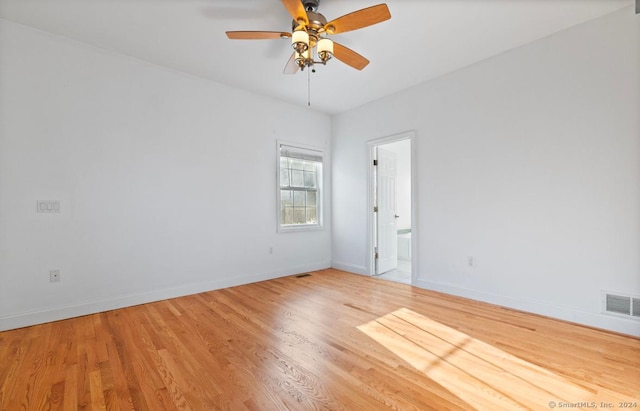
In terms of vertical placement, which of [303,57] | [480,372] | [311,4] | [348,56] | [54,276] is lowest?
[480,372]

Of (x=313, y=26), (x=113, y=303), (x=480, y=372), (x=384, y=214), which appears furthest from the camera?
(x=384, y=214)

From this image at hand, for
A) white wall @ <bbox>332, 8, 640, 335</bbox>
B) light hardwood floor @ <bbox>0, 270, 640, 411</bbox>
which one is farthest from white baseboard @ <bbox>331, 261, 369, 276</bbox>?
light hardwood floor @ <bbox>0, 270, 640, 411</bbox>

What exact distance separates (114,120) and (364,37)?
9.40 ft

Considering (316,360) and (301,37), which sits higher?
(301,37)

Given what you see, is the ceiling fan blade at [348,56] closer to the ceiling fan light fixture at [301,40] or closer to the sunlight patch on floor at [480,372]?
the ceiling fan light fixture at [301,40]

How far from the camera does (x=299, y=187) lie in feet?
16.1

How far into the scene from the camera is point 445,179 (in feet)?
12.0

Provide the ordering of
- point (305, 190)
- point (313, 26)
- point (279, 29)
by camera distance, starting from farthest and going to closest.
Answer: point (305, 190)
point (279, 29)
point (313, 26)

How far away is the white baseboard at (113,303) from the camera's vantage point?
262 cm

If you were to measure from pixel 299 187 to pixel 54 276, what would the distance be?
328 centimetres

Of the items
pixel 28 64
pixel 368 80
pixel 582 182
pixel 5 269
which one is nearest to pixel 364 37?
pixel 368 80

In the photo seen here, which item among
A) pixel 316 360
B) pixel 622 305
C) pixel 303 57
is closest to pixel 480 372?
pixel 316 360

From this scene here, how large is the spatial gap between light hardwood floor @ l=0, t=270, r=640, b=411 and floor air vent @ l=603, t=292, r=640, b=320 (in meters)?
0.22

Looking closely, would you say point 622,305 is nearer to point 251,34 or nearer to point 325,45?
point 325,45
